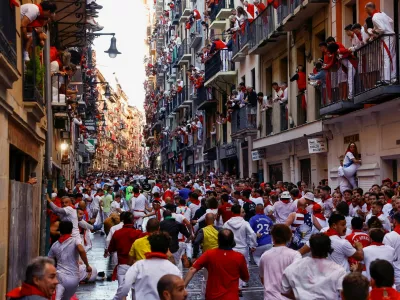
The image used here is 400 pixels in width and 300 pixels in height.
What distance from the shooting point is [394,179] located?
1869cm

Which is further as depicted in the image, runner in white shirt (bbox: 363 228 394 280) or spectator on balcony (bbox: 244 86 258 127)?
spectator on balcony (bbox: 244 86 258 127)

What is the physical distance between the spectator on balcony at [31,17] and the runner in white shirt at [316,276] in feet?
24.7

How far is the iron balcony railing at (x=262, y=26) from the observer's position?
26883 mm

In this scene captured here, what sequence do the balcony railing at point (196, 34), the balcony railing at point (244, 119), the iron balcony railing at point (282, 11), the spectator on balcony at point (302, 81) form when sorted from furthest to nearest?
the balcony railing at point (196, 34) → the balcony railing at point (244, 119) → the iron balcony railing at point (282, 11) → the spectator on balcony at point (302, 81)

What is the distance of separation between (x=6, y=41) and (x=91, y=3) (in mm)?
14133

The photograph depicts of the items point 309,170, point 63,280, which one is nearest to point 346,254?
point 63,280

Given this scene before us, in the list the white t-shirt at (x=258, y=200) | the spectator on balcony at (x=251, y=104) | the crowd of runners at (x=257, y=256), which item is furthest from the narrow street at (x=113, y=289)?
the spectator on balcony at (x=251, y=104)

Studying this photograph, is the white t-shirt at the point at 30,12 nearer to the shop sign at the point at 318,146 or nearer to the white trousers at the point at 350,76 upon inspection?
the white trousers at the point at 350,76

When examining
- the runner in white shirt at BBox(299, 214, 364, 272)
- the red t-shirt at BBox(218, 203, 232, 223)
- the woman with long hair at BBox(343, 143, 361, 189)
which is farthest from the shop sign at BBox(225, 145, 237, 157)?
Result: the runner in white shirt at BBox(299, 214, 364, 272)

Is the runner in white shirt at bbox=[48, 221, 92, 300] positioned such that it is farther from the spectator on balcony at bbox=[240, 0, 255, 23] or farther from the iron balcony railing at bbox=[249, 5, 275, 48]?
the spectator on balcony at bbox=[240, 0, 255, 23]

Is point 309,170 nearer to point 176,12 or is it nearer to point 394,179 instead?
point 394,179

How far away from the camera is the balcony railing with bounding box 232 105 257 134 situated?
3094cm

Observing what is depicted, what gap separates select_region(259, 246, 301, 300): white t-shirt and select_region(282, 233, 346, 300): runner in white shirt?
3.14 feet

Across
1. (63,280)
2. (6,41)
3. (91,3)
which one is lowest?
(63,280)
